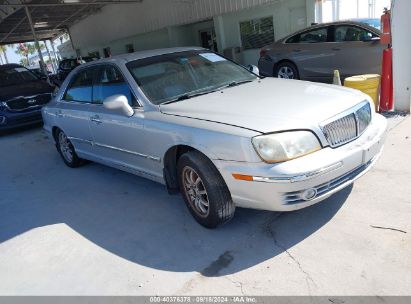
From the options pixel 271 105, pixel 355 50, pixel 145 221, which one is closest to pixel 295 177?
pixel 271 105

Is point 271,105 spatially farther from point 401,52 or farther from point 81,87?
point 401,52

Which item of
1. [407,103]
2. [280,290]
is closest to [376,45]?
[407,103]

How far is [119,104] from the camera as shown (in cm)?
380

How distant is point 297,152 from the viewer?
293 cm

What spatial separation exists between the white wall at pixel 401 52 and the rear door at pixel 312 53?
9.04 feet

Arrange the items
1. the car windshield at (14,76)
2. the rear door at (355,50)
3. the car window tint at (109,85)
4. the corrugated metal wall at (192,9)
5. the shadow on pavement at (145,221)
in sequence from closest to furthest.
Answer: the shadow on pavement at (145,221), the car window tint at (109,85), the rear door at (355,50), the car windshield at (14,76), the corrugated metal wall at (192,9)

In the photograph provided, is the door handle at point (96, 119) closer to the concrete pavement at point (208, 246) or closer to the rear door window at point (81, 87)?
the rear door window at point (81, 87)

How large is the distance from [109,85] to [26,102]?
6.07 meters

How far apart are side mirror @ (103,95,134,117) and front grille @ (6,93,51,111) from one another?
6658 millimetres

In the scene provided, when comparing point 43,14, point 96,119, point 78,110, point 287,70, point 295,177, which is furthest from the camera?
point 43,14

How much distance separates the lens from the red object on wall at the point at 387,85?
6.27 meters

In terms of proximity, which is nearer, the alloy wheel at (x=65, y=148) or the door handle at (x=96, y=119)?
the door handle at (x=96, y=119)

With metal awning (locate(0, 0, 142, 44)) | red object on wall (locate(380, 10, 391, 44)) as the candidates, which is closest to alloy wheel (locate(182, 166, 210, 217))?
red object on wall (locate(380, 10, 391, 44))

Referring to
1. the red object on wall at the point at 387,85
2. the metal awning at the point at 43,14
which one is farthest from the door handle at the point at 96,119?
the metal awning at the point at 43,14
